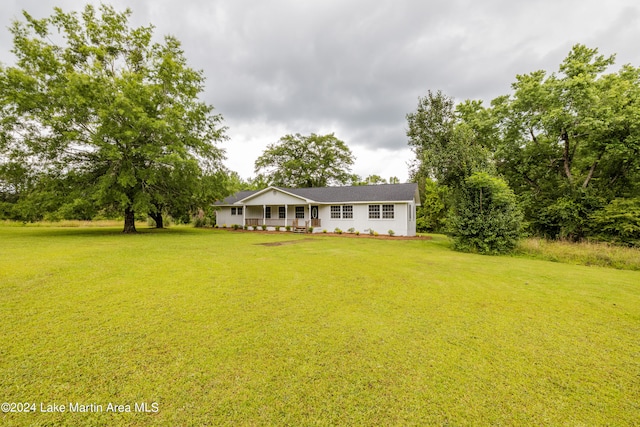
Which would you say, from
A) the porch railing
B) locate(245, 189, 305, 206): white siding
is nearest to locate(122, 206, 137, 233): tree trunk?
the porch railing

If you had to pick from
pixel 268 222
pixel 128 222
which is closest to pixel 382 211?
pixel 268 222

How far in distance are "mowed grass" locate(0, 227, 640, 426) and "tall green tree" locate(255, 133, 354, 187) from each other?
34.2 metres

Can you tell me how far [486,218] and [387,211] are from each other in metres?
8.35

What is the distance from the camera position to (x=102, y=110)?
1348 centimetres

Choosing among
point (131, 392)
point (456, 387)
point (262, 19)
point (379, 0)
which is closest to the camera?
point (131, 392)

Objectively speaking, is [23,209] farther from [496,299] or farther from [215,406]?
[496,299]

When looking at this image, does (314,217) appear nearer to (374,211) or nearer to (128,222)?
(374,211)

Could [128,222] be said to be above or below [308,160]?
below

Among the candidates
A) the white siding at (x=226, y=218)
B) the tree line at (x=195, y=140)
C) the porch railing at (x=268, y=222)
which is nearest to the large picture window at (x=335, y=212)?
the porch railing at (x=268, y=222)

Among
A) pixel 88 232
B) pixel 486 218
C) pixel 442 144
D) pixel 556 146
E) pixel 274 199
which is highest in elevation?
pixel 556 146

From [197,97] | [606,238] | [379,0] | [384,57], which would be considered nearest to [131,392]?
[379,0]

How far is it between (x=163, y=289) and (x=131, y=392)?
3234 mm

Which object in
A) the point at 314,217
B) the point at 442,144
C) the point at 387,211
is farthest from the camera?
the point at 314,217

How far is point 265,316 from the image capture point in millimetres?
3891
